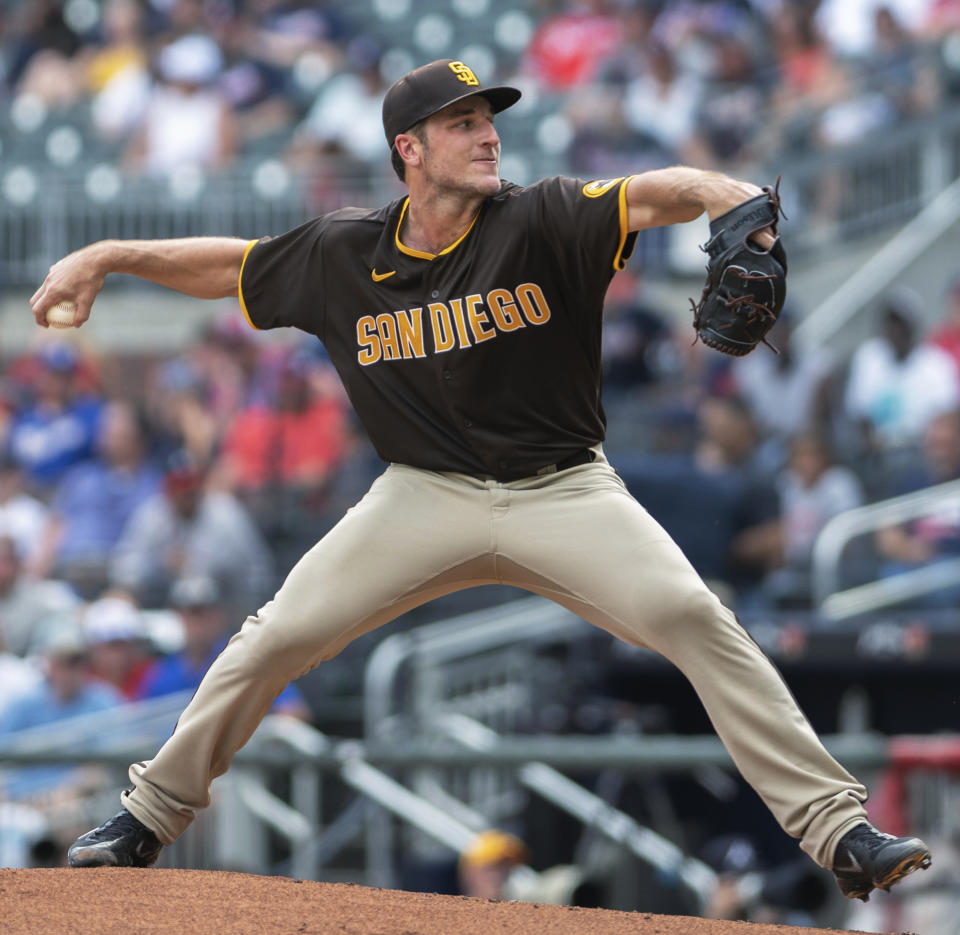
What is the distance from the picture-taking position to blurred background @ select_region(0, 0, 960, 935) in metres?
7.21

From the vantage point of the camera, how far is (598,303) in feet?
13.2

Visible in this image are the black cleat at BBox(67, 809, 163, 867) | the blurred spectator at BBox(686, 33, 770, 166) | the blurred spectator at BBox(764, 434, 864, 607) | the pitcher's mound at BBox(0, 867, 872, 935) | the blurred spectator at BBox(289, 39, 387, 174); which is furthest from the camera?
the blurred spectator at BBox(289, 39, 387, 174)

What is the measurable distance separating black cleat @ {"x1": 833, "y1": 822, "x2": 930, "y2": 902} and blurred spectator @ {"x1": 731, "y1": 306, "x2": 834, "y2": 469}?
5.54 m

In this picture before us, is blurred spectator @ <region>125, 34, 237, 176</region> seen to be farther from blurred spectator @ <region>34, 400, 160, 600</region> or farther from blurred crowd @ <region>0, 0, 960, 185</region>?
blurred spectator @ <region>34, 400, 160, 600</region>

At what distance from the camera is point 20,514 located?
10.7 m

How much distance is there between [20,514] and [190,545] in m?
1.73

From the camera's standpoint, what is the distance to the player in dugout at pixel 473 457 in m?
3.85

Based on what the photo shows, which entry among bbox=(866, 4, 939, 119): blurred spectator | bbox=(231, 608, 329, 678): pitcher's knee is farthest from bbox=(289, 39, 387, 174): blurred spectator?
bbox=(231, 608, 329, 678): pitcher's knee

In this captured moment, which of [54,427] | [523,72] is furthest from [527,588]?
[523,72]

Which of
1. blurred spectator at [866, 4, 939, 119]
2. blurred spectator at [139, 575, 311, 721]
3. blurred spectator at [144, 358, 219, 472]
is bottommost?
blurred spectator at [139, 575, 311, 721]

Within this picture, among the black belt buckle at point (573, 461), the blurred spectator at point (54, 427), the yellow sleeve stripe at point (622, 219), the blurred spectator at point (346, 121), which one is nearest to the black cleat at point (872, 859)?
the black belt buckle at point (573, 461)

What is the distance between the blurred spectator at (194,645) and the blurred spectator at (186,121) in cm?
586

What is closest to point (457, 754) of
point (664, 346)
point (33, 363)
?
point (664, 346)

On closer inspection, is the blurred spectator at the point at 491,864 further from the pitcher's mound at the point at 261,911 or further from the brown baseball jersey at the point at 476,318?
the brown baseball jersey at the point at 476,318
